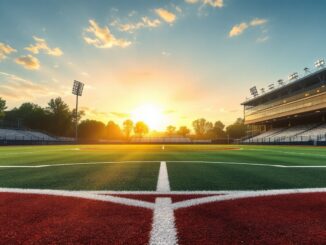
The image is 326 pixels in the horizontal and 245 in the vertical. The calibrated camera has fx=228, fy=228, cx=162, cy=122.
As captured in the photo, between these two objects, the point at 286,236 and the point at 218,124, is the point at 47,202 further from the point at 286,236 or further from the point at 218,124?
the point at 218,124

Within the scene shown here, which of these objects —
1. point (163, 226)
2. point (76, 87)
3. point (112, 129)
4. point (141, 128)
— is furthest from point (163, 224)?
point (141, 128)

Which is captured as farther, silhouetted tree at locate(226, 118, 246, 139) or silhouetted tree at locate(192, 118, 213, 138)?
silhouetted tree at locate(192, 118, 213, 138)

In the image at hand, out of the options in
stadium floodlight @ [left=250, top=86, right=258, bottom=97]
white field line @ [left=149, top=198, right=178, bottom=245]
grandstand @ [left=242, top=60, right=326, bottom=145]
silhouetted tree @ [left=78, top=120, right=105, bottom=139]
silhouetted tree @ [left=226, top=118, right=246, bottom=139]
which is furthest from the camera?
silhouetted tree @ [left=226, top=118, right=246, bottom=139]

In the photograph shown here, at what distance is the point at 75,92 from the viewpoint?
156 feet

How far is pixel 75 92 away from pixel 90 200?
4878cm

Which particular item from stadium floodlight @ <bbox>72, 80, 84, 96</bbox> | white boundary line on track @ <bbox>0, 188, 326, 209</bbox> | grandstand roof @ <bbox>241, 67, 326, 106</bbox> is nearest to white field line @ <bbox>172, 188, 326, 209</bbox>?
white boundary line on track @ <bbox>0, 188, 326, 209</bbox>

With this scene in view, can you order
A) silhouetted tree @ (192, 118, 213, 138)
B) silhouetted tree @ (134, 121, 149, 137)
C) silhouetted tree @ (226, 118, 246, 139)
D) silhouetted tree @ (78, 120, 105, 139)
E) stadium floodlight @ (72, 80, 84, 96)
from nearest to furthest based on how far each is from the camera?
stadium floodlight @ (72, 80, 84, 96) → silhouetted tree @ (78, 120, 105, 139) → silhouetted tree @ (226, 118, 246, 139) → silhouetted tree @ (134, 121, 149, 137) → silhouetted tree @ (192, 118, 213, 138)

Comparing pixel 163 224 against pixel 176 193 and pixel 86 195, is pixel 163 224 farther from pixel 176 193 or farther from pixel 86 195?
pixel 86 195

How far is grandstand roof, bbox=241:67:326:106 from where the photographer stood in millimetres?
37438

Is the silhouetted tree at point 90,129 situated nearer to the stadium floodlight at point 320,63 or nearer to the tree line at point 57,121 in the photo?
the tree line at point 57,121

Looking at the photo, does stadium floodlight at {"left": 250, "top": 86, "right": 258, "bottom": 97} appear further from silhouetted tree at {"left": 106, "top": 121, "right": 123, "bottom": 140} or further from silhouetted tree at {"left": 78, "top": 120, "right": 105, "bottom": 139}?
silhouetted tree at {"left": 106, "top": 121, "right": 123, "bottom": 140}

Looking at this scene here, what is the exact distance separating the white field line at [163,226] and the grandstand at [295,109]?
3051 centimetres

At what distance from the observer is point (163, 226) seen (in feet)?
5.96

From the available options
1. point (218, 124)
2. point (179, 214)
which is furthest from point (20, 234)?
→ point (218, 124)
